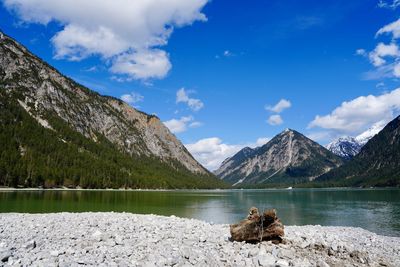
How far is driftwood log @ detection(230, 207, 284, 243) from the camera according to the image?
23969 mm

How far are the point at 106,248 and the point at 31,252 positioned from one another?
3760 mm

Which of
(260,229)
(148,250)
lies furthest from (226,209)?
(148,250)

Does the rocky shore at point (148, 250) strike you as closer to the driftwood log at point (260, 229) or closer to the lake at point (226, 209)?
the driftwood log at point (260, 229)

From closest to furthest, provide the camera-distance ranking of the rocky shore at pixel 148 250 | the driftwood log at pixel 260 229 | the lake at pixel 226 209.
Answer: the rocky shore at pixel 148 250 < the driftwood log at pixel 260 229 < the lake at pixel 226 209

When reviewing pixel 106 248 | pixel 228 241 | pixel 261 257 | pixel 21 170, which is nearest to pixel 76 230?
pixel 106 248

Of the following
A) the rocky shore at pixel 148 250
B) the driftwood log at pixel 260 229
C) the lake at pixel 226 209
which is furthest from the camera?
the lake at pixel 226 209

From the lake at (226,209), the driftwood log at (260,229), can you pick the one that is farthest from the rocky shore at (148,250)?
the lake at (226,209)

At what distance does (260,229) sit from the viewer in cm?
2409

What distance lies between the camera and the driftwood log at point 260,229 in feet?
78.6

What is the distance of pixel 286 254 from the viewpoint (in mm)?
21688

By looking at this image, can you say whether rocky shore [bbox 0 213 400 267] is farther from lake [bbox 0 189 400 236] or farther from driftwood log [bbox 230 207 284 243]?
lake [bbox 0 189 400 236]

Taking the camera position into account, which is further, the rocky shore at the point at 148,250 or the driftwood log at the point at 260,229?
the driftwood log at the point at 260,229

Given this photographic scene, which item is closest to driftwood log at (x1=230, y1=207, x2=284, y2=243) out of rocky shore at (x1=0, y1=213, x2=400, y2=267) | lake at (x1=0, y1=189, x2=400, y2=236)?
rocky shore at (x1=0, y1=213, x2=400, y2=267)

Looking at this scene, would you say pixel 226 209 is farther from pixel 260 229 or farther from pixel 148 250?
pixel 148 250
